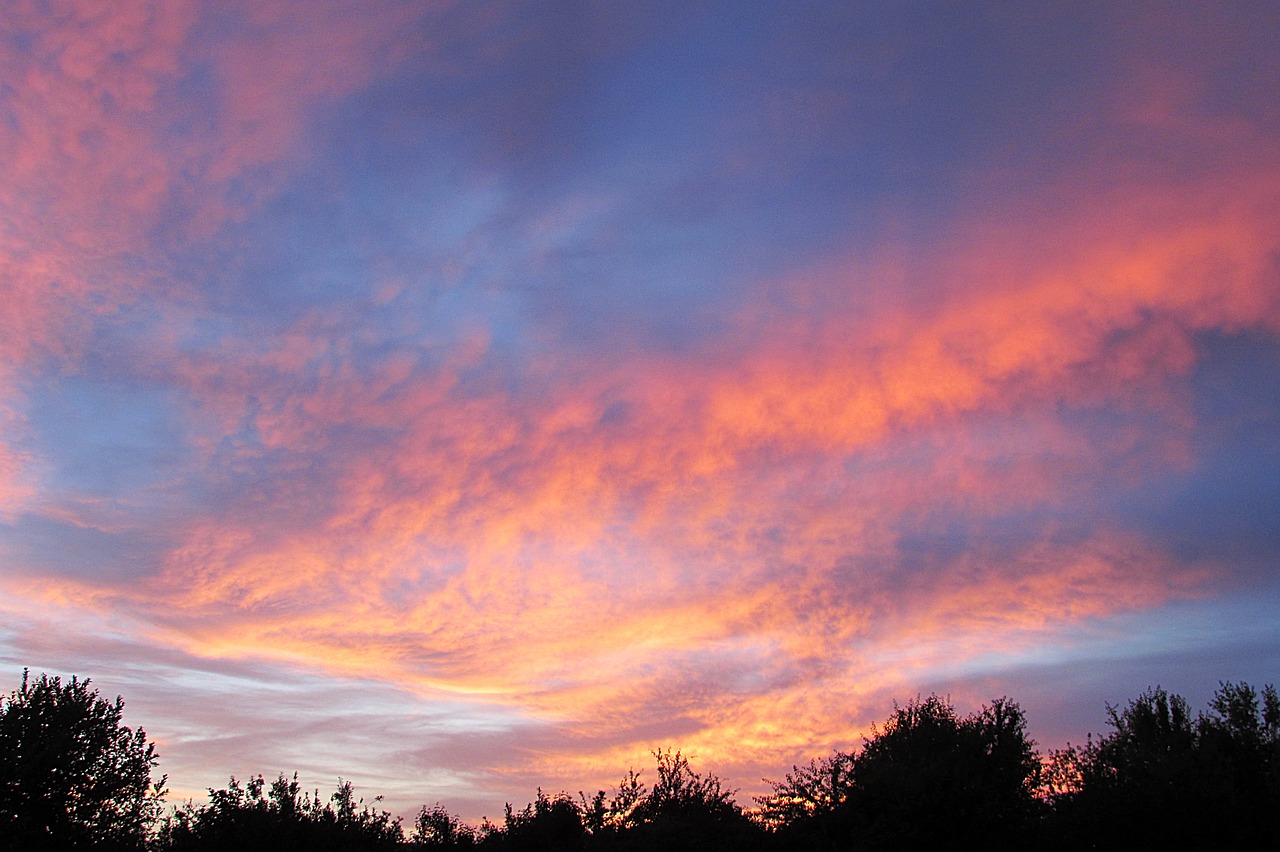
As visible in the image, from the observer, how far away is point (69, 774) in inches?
1527

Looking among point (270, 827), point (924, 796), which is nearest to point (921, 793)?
point (924, 796)

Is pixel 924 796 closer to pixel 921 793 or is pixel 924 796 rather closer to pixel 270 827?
pixel 921 793

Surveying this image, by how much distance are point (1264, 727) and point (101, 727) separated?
5096cm

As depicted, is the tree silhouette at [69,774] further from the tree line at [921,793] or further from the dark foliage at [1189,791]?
the dark foliage at [1189,791]

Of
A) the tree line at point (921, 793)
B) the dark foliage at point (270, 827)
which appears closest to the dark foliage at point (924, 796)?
the tree line at point (921, 793)

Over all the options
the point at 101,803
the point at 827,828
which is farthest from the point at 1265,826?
the point at 101,803

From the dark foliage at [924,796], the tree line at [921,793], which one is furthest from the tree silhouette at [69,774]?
the dark foliage at [924,796]

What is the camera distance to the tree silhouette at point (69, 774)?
36.9 metres

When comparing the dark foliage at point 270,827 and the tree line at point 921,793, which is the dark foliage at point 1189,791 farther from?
the dark foliage at point 270,827

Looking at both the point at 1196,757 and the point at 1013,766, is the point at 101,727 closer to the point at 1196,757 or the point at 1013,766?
the point at 1013,766

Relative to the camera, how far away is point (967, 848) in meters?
36.0

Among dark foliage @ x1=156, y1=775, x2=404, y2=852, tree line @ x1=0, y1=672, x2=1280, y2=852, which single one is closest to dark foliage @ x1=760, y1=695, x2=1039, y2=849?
tree line @ x1=0, y1=672, x2=1280, y2=852

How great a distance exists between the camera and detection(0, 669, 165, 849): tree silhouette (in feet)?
121

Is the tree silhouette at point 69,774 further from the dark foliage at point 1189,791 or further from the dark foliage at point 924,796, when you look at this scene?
the dark foliage at point 1189,791
